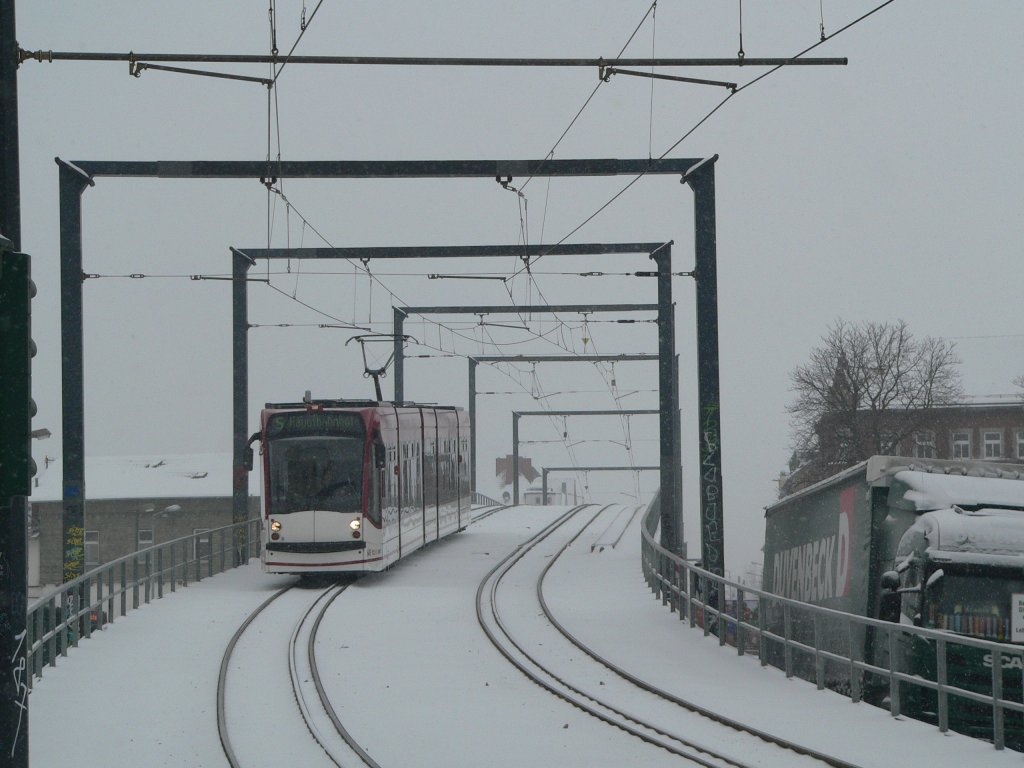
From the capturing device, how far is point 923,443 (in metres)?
62.1

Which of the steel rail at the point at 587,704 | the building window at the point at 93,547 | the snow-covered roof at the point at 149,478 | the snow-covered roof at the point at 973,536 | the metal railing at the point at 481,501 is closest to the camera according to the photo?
the steel rail at the point at 587,704

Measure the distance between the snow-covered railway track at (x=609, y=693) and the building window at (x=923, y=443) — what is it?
40.8m

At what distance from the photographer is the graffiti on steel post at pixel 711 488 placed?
20.0 meters

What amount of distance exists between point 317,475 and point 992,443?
59.1 m

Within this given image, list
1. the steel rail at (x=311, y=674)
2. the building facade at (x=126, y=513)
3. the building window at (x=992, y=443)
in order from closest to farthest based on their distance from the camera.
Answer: the steel rail at (x=311, y=674) < the building facade at (x=126, y=513) < the building window at (x=992, y=443)

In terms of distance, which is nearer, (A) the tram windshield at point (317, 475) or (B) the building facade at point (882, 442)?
(A) the tram windshield at point (317, 475)

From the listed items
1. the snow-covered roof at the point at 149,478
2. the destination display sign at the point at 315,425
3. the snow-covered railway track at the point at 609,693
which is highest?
the destination display sign at the point at 315,425

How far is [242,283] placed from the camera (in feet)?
89.4

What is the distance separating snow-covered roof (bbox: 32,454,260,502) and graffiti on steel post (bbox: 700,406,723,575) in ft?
157

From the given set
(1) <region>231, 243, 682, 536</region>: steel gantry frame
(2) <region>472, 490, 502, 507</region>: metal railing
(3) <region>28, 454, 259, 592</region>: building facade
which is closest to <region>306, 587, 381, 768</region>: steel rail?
(1) <region>231, 243, 682, 536</region>: steel gantry frame

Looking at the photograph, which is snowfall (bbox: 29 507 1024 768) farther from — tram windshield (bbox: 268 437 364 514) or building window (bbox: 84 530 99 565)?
building window (bbox: 84 530 99 565)

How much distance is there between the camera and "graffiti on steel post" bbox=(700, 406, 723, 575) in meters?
20.0

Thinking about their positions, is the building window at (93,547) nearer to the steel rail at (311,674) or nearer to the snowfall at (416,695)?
the snowfall at (416,695)

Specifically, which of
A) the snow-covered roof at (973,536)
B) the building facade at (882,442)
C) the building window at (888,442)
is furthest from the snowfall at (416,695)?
the building window at (888,442)
